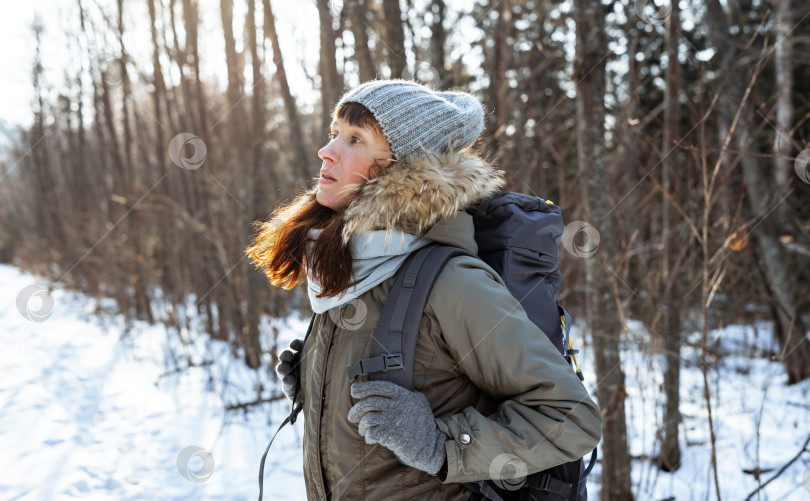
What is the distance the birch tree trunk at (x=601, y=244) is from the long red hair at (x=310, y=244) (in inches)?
74.6

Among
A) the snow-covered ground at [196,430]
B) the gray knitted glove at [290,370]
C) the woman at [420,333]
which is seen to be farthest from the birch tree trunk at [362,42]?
the gray knitted glove at [290,370]

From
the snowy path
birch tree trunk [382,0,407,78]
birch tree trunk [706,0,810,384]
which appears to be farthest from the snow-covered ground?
birch tree trunk [382,0,407,78]

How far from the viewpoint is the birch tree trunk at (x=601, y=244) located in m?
2.99

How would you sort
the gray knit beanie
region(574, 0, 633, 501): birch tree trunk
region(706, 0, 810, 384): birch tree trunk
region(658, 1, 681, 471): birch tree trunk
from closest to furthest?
the gray knit beanie < region(574, 0, 633, 501): birch tree trunk < region(658, 1, 681, 471): birch tree trunk < region(706, 0, 810, 384): birch tree trunk

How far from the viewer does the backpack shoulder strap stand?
1258mm

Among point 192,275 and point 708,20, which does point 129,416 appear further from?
point 708,20

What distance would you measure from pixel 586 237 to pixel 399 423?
7.83 feet

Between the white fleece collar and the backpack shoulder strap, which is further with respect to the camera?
the white fleece collar

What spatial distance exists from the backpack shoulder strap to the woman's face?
34 cm

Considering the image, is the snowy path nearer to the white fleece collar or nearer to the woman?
the woman

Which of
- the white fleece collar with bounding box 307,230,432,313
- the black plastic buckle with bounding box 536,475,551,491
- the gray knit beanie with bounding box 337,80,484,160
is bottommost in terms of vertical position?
the black plastic buckle with bounding box 536,475,551,491

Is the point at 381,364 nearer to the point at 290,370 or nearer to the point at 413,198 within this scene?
the point at 413,198

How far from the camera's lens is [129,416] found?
5316mm

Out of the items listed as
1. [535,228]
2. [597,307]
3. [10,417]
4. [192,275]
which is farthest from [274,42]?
[192,275]
